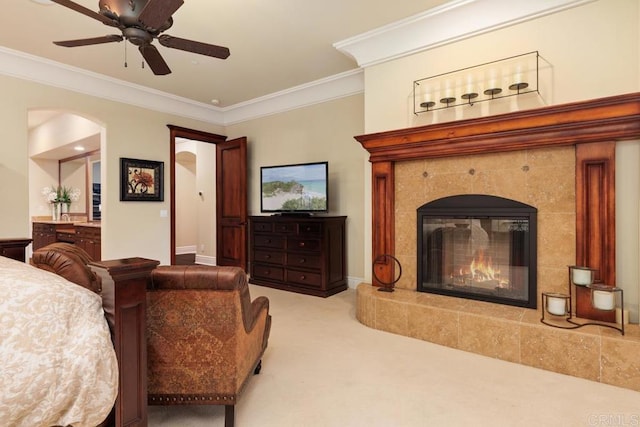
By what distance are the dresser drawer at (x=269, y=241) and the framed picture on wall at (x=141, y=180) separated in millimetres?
1720

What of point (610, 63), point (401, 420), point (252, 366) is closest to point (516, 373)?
point (401, 420)

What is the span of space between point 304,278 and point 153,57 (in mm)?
3035

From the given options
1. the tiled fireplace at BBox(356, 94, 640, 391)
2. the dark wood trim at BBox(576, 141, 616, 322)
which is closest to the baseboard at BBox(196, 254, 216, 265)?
the tiled fireplace at BBox(356, 94, 640, 391)

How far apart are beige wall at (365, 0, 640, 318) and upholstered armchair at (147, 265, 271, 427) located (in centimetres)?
257

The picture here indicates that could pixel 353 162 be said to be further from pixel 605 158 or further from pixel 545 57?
pixel 605 158

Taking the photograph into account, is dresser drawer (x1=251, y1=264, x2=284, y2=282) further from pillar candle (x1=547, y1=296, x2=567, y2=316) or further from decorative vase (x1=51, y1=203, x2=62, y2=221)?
decorative vase (x1=51, y1=203, x2=62, y2=221)

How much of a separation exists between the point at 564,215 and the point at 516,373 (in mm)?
1280

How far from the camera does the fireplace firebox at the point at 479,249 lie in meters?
2.82

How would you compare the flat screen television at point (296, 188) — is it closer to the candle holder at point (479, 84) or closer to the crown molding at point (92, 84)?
the candle holder at point (479, 84)

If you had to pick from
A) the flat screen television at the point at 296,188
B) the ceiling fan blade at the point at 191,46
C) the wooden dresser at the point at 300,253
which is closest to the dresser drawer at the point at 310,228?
the wooden dresser at the point at 300,253

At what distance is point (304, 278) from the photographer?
4.46 m

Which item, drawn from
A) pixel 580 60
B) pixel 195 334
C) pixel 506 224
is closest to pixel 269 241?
pixel 506 224

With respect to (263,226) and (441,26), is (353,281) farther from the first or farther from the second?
(441,26)

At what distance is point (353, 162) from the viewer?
462 cm
